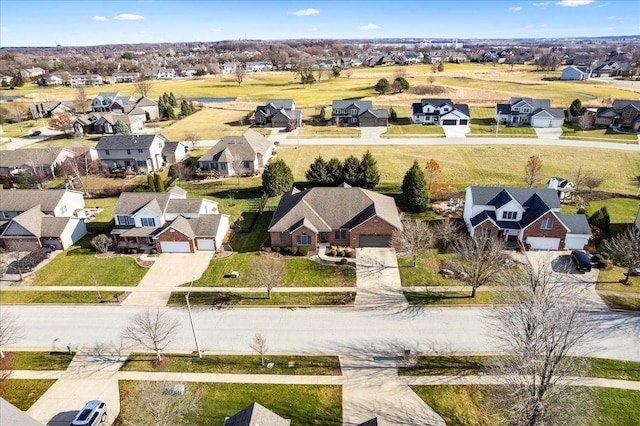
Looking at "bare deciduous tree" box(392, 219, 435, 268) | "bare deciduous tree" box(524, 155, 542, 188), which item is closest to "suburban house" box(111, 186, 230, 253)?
"bare deciduous tree" box(392, 219, 435, 268)

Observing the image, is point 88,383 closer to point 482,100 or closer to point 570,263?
point 570,263

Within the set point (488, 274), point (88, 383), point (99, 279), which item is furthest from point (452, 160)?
point (88, 383)

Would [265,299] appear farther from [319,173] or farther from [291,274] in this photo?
[319,173]

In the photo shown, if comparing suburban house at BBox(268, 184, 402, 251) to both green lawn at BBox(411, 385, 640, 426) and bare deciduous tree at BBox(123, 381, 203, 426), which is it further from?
bare deciduous tree at BBox(123, 381, 203, 426)

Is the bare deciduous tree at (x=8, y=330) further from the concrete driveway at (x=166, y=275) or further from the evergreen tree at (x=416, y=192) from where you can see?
the evergreen tree at (x=416, y=192)

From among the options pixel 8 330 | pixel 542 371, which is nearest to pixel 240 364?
pixel 542 371

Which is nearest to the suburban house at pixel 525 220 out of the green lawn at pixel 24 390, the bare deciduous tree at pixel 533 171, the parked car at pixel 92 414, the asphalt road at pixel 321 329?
the asphalt road at pixel 321 329
